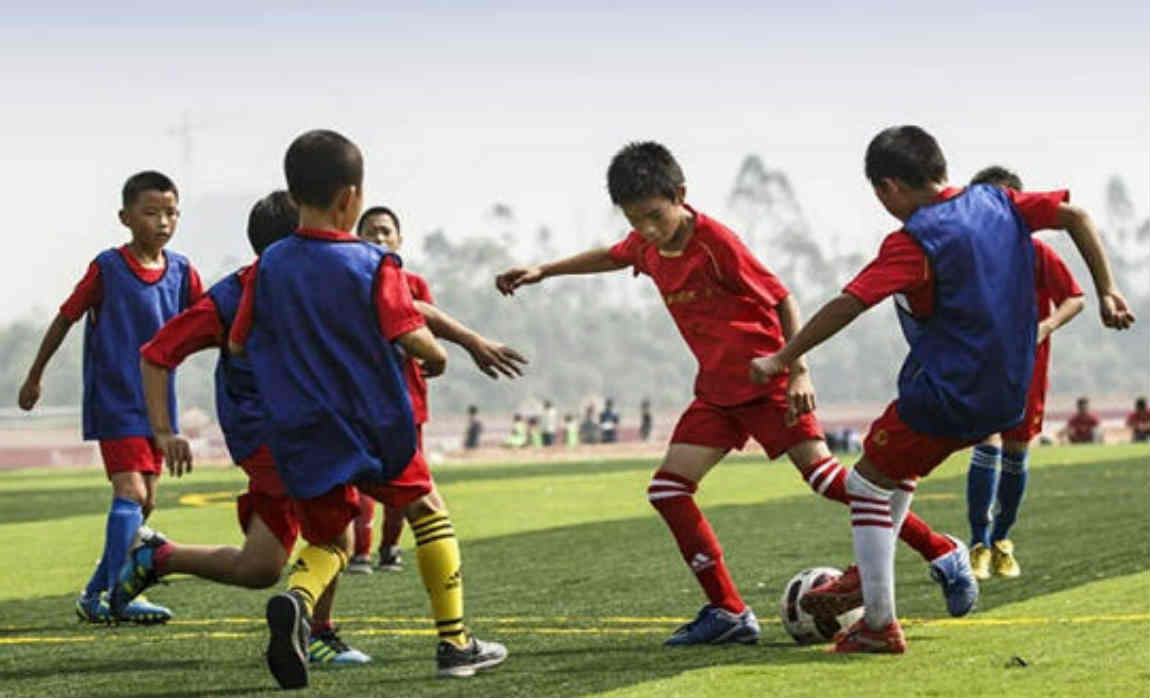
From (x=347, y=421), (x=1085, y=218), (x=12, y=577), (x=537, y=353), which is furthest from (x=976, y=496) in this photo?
(x=537, y=353)

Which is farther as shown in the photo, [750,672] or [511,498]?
[511,498]

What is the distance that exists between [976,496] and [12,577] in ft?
22.2

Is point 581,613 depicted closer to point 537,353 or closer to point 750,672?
point 750,672

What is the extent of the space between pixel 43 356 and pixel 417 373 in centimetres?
182

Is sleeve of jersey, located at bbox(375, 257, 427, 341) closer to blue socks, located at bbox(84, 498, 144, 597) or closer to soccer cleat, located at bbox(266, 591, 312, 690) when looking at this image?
soccer cleat, located at bbox(266, 591, 312, 690)

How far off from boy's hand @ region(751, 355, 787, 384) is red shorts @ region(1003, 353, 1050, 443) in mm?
3644

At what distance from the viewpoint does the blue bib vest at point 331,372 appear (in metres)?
7.59

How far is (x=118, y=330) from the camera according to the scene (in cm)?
1100

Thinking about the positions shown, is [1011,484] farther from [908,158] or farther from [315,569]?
[315,569]

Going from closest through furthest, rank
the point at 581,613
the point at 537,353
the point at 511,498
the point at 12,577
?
the point at 581,613 < the point at 12,577 < the point at 511,498 < the point at 537,353

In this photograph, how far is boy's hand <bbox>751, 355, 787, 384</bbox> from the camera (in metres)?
7.95

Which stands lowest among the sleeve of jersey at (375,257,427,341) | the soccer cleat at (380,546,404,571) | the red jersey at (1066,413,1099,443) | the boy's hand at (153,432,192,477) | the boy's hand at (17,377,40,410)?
the red jersey at (1066,413,1099,443)

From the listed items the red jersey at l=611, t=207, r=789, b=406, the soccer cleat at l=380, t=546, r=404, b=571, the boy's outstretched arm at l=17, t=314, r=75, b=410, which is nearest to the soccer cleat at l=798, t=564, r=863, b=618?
the red jersey at l=611, t=207, r=789, b=406

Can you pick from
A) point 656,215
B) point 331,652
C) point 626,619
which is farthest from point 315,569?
point 626,619
